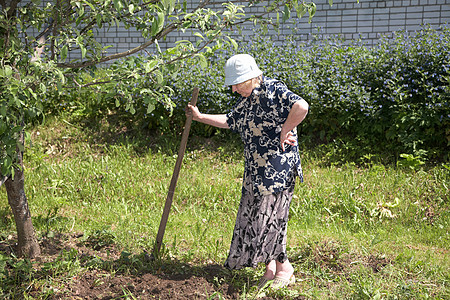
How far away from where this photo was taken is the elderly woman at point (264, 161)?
2998mm

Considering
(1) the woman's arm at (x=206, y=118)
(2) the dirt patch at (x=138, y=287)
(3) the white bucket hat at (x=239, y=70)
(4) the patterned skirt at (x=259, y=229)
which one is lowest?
(2) the dirt patch at (x=138, y=287)

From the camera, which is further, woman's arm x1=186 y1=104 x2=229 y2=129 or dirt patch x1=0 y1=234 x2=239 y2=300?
woman's arm x1=186 y1=104 x2=229 y2=129

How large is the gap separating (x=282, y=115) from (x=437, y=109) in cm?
310

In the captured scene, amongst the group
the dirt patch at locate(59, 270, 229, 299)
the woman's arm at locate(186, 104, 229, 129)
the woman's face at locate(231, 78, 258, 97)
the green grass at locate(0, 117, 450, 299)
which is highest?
the woman's face at locate(231, 78, 258, 97)

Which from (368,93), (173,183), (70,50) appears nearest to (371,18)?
(368,93)

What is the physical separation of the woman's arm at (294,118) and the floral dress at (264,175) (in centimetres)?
6

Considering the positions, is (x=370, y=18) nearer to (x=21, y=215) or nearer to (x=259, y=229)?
(x=259, y=229)

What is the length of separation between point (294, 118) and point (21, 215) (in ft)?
6.72

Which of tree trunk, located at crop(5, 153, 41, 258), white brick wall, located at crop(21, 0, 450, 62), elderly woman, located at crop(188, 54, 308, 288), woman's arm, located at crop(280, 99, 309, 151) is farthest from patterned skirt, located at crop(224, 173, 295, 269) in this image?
white brick wall, located at crop(21, 0, 450, 62)

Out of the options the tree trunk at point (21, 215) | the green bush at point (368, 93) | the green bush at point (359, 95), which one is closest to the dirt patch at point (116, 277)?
the tree trunk at point (21, 215)

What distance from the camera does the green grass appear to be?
3383mm

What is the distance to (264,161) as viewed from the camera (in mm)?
3143

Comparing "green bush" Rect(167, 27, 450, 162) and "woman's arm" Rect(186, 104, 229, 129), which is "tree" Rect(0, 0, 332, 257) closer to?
"woman's arm" Rect(186, 104, 229, 129)

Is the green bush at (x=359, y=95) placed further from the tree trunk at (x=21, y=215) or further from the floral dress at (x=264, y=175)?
the tree trunk at (x=21, y=215)
